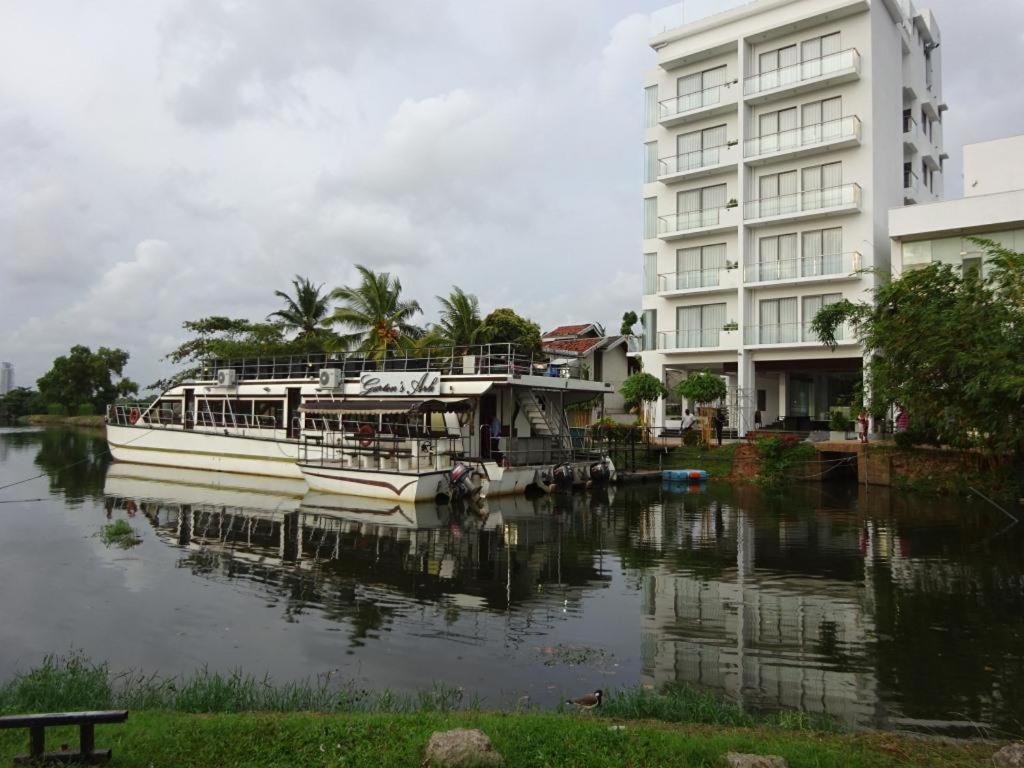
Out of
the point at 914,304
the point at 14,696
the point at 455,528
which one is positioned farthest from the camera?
the point at 914,304

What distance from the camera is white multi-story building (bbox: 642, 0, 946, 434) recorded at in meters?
32.3

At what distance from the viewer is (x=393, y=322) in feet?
123

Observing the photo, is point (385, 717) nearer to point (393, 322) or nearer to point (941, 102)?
point (393, 322)

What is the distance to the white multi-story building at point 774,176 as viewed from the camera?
106ft

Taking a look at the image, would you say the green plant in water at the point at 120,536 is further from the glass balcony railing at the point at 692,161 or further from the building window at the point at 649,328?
the glass balcony railing at the point at 692,161

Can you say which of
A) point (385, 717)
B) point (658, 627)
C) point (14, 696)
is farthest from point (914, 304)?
point (14, 696)

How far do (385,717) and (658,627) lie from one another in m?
5.13

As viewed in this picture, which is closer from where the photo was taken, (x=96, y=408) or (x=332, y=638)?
(x=332, y=638)

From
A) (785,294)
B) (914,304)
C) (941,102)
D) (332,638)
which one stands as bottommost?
(332,638)

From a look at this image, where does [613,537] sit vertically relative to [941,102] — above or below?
below

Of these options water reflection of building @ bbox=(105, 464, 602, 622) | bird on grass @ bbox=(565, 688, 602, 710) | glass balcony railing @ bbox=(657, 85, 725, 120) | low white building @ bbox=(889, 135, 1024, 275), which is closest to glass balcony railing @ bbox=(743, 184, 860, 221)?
low white building @ bbox=(889, 135, 1024, 275)

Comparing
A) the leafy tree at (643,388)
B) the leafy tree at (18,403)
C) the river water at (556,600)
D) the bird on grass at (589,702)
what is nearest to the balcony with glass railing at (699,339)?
the leafy tree at (643,388)

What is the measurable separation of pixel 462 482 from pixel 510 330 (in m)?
14.8

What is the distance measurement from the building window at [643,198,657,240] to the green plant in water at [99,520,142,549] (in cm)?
2821
